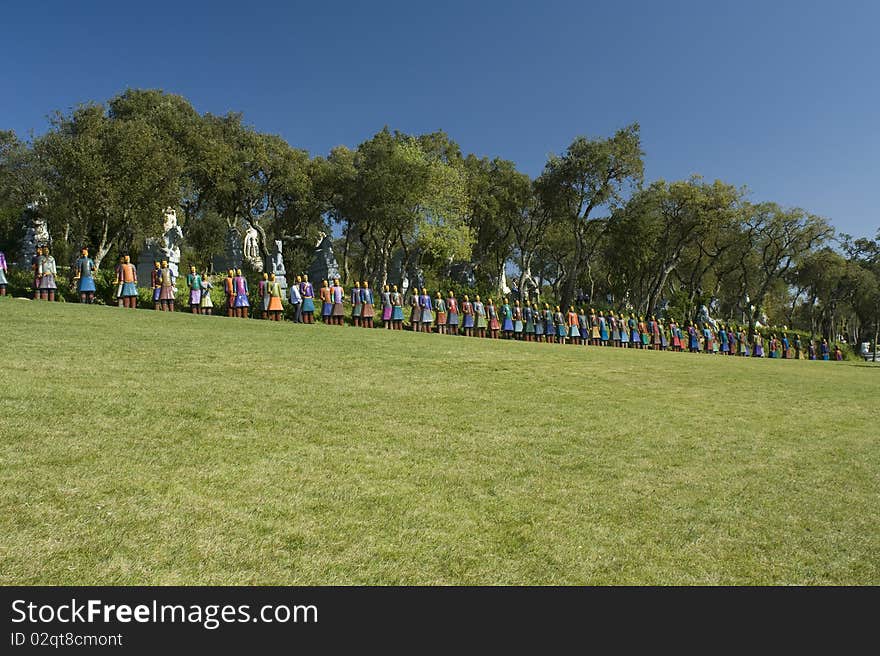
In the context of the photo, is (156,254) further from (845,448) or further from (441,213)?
(845,448)

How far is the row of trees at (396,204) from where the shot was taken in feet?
79.9

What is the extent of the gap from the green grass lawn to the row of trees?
63.1ft

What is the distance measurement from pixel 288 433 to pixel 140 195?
22.9 m

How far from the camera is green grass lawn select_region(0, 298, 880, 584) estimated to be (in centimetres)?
289

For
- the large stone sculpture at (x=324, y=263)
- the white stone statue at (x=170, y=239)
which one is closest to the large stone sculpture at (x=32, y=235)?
the white stone statue at (x=170, y=239)

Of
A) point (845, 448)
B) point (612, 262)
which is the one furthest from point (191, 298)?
point (612, 262)

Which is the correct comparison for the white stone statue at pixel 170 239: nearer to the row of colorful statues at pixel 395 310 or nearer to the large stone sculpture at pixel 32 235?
the row of colorful statues at pixel 395 310

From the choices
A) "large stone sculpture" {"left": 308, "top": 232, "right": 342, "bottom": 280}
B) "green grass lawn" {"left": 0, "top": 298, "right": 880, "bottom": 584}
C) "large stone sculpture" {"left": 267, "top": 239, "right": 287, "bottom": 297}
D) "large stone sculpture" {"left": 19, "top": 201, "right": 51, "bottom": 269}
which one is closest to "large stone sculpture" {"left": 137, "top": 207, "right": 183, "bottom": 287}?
"large stone sculpture" {"left": 19, "top": 201, "right": 51, "bottom": 269}

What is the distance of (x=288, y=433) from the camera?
Answer: 4.99 metres

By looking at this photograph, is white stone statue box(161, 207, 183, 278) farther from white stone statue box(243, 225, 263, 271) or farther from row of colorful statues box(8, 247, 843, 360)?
white stone statue box(243, 225, 263, 271)

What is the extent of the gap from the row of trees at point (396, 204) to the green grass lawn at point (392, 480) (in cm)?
1922

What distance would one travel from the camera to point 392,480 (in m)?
4.08

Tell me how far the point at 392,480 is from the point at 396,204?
27.7 m

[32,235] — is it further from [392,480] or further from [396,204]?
[392,480]
